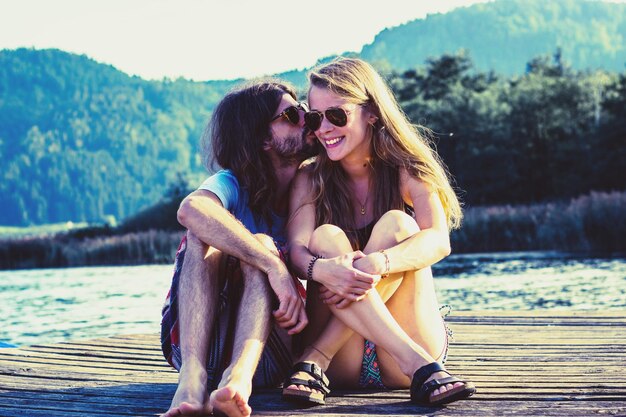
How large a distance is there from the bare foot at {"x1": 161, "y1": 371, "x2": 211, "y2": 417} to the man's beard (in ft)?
3.25

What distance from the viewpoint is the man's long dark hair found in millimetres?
3146

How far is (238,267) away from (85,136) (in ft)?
405

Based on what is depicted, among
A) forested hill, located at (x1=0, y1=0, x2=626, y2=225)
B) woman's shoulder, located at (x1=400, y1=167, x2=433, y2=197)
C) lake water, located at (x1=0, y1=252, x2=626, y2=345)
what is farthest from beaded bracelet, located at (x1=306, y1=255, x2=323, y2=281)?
lake water, located at (x1=0, y1=252, x2=626, y2=345)

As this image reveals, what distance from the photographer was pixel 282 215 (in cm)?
333

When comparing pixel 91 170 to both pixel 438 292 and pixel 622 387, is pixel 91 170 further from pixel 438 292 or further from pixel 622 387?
pixel 622 387

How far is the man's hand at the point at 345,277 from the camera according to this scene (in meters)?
2.69

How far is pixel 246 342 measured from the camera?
103 inches

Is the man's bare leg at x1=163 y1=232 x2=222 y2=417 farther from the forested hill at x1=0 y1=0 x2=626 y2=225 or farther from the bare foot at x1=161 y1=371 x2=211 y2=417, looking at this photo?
the forested hill at x1=0 y1=0 x2=626 y2=225

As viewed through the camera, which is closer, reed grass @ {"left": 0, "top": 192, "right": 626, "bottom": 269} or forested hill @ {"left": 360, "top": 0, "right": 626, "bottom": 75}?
reed grass @ {"left": 0, "top": 192, "right": 626, "bottom": 269}

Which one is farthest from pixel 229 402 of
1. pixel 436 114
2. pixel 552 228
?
pixel 436 114

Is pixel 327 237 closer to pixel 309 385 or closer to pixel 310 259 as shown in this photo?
pixel 310 259

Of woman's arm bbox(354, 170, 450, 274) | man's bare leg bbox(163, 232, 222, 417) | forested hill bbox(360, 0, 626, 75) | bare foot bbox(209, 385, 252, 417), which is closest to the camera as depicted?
bare foot bbox(209, 385, 252, 417)

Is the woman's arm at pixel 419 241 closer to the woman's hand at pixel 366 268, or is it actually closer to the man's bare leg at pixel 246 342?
the woman's hand at pixel 366 268

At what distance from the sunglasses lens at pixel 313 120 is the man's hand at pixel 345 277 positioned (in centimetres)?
53
